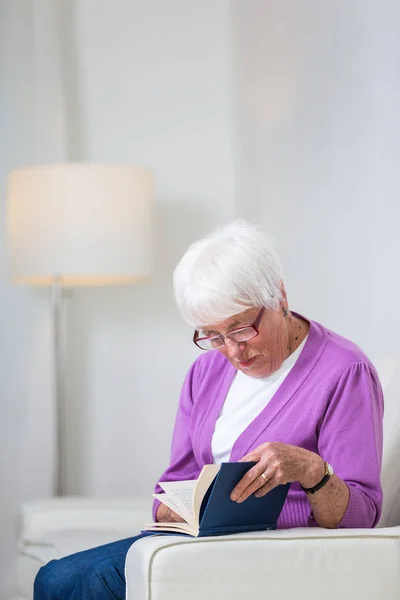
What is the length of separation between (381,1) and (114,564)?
5.90ft

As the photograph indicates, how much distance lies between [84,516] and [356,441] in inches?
46.6

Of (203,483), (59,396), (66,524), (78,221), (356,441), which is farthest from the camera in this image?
(59,396)

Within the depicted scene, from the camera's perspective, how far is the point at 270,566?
1.67 m

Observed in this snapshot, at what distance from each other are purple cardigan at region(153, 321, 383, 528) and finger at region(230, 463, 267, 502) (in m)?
0.23

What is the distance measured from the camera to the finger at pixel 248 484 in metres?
1.69

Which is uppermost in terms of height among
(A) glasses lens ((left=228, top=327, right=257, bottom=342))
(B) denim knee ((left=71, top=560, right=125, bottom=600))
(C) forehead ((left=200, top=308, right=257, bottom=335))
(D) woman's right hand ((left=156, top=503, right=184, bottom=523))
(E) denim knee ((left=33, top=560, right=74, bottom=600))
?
(C) forehead ((left=200, top=308, right=257, bottom=335))

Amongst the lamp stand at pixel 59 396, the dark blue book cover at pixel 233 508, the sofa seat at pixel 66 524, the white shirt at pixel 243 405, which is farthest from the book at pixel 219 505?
the lamp stand at pixel 59 396

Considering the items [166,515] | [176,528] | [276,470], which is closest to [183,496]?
[176,528]

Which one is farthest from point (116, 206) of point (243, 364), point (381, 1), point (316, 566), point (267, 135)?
point (316, 566)

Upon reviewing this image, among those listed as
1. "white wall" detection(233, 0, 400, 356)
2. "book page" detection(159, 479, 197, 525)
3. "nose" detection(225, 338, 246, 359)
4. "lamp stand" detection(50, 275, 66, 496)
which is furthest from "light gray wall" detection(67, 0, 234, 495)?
"book page" detection(159, 479, 197, 525)

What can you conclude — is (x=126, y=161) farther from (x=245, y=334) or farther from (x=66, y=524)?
(x=245, y=334)

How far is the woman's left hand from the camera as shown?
170 cm

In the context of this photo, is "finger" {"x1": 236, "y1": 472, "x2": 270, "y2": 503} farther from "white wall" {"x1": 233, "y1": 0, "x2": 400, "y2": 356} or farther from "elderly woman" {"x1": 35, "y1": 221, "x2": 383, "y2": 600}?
"white wall" {"x1": 233, "y1": 0, "x2": 400, "y2": 356}

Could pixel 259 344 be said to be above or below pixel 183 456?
above
